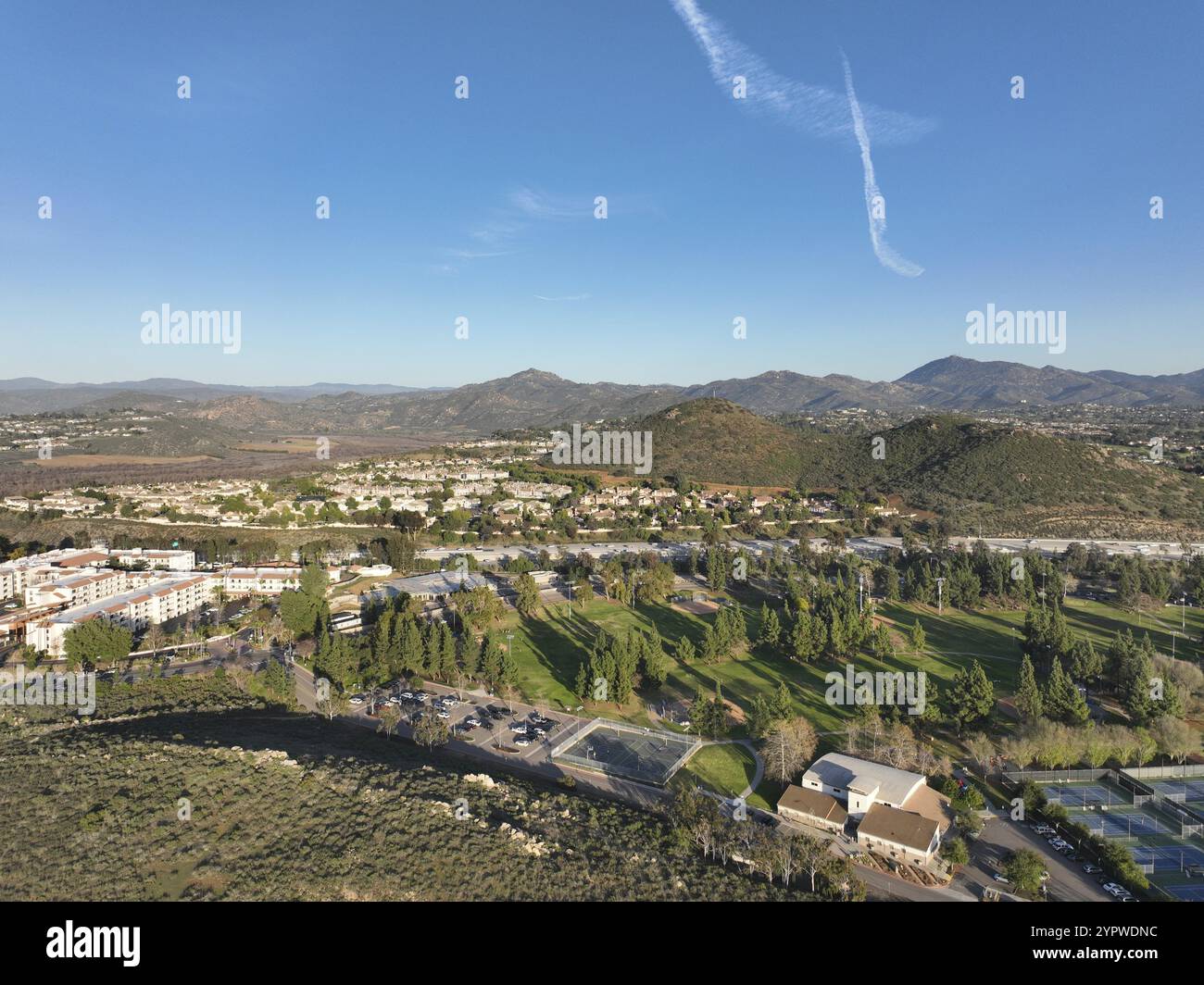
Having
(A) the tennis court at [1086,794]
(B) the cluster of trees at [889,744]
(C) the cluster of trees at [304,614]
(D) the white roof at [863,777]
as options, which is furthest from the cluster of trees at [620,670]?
(A) the tennis court at [1086,794]

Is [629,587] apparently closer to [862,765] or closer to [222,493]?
[862,765]

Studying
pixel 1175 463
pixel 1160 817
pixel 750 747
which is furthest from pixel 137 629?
pixel 1175 463

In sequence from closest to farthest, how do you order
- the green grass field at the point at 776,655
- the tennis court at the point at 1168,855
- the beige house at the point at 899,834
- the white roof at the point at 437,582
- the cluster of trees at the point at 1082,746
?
the beige house at the point at 899,834 → the tennis court at the point at 1168,855 → the cluster of trees at the point at 1082,746 → the green grass field at the point at 776,655 → the white roof at the point at 437,582

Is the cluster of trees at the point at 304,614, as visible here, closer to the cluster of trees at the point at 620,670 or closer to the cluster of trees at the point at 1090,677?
the cluster of trees at the point at 620,670
